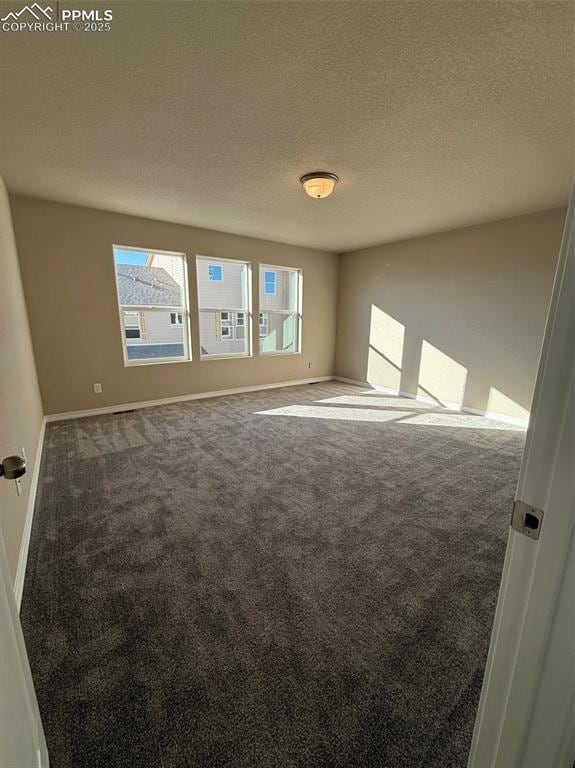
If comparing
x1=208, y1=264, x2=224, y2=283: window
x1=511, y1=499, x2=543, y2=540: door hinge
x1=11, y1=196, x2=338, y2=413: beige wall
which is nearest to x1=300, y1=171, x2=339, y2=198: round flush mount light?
x1=11, y1=196, x2=338, y2=413: beige wall

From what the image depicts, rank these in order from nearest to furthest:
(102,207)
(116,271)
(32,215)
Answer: (32,215), (102,207), (116,271)

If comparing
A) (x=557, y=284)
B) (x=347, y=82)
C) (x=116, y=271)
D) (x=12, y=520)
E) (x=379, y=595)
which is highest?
(x=347, y=82)

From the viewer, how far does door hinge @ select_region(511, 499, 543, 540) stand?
1.80ft

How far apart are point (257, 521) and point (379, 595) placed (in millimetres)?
827

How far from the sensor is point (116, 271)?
4051mm

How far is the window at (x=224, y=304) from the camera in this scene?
498 cm

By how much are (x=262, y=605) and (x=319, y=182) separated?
306cm

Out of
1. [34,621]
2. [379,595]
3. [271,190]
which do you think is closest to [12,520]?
[34,621]

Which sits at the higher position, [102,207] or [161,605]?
[102,207]

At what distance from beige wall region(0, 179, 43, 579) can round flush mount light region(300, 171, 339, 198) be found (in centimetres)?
255

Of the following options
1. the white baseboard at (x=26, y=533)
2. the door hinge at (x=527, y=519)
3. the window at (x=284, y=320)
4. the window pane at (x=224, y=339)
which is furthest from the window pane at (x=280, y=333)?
the door hinge at (x=527, y=519)

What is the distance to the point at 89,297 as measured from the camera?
392 centimetres

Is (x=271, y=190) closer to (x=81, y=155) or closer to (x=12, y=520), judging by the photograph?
(x=81, y=155)

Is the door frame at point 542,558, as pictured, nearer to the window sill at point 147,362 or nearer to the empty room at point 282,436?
the empty room at point 282,436
